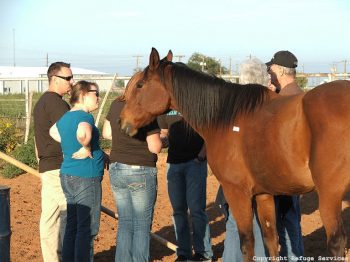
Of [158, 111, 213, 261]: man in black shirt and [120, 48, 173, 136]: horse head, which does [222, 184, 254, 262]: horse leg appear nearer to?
[120, 48, 173, 136]: horse head

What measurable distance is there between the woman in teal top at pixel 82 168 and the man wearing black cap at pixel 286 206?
168 cm

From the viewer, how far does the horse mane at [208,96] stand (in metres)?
4.43

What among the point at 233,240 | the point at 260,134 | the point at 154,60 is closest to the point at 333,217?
the point at 260,134

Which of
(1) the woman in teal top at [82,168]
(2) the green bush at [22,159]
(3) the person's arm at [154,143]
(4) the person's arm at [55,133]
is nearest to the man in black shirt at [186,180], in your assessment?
(3) the person's arm at [154,143]

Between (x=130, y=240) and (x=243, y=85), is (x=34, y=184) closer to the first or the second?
(x=130, y=240)

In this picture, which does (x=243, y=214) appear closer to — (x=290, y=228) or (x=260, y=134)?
(x=260, y=134)

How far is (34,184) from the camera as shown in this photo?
10.6m

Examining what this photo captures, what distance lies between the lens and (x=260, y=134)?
4.11 metres

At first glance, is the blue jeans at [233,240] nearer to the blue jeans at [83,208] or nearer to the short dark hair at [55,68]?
the blue jeans at [83,208]

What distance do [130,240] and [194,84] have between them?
1533mm

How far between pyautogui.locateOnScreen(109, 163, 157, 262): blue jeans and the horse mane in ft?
2.14

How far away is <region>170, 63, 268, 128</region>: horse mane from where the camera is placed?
14.5 feet

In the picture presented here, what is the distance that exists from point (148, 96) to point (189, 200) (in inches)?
62.0

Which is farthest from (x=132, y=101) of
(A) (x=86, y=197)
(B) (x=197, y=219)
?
(B) (x=197, y=219)
